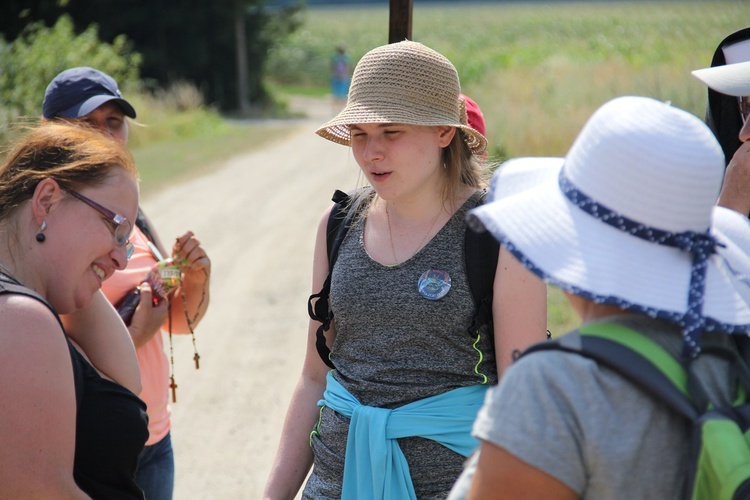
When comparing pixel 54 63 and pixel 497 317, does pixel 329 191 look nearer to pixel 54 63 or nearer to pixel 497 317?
pixel 54 63

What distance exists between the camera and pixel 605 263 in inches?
53.7

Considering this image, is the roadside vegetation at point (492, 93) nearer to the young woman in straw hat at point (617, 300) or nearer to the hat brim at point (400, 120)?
the hat brim at point (400, 120)

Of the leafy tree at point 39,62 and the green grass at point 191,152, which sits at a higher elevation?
the leafy tree at point 39,62

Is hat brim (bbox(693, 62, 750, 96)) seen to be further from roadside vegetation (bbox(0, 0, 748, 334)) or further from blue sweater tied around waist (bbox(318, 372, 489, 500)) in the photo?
roadside vegetation (bbox(0, 0, 748, 334))

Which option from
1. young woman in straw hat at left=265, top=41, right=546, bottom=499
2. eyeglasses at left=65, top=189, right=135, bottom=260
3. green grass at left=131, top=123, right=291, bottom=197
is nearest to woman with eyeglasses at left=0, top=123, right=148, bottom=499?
eyeglasses at left=65, top=189, right=135, bottom=260

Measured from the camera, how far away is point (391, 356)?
2340mm

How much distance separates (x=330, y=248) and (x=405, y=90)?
0.51m

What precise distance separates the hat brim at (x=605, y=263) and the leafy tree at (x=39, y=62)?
13210mm

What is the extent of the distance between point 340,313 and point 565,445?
47.2 inches

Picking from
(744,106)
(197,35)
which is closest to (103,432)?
(744,106)

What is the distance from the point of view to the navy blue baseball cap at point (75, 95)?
3.34 meters

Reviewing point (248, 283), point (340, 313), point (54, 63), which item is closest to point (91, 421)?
point (340, 313)

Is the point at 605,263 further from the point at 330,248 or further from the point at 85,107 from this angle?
the point at 85,107

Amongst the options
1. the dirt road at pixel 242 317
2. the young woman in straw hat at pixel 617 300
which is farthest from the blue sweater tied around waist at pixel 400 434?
the dirt road at pixel 242 317
